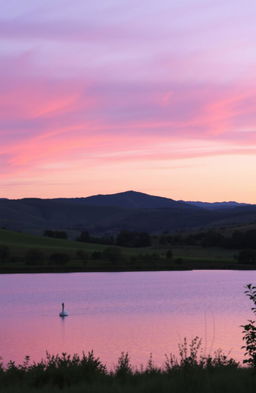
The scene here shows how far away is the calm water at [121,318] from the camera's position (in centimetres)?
4012

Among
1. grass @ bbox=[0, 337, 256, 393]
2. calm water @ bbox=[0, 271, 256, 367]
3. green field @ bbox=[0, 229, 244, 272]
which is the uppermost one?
green field @ bbox=[0, 229, 244, 272]

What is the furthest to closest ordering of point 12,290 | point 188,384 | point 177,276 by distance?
point 177,276, point 12,290, point 188,384

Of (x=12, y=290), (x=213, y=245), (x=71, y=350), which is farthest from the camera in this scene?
(x=213, y=245)

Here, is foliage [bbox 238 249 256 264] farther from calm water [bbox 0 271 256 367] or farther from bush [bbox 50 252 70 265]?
calm water [bbox 0 271 256 367]

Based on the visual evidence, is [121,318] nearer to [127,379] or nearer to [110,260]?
[127,379]

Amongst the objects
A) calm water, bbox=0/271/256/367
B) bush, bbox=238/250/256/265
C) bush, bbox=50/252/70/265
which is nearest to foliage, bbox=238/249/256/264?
bush, bbox=238/250/256/265

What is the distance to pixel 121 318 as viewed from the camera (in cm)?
5809

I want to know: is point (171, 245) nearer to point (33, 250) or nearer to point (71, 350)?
point (33, 250)

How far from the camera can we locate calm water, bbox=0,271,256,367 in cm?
4012

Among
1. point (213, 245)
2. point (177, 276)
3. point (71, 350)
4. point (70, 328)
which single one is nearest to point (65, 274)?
point (177, 276)

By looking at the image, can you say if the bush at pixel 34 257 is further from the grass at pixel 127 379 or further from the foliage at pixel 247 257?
the grass at pixel 127 379

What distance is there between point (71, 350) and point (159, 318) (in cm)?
1776

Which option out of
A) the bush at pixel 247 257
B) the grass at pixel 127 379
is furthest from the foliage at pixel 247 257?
the grass at pixel 127 379

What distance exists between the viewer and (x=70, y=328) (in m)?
52.7
